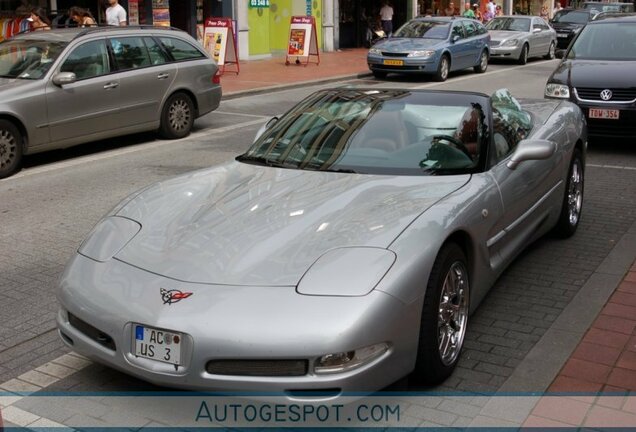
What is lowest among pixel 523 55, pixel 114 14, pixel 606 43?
pixel 523 55

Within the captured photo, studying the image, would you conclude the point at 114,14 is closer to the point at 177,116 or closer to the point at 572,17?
the point at 177,116

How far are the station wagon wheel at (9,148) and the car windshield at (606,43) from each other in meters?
7.76

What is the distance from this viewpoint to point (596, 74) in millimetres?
Answer: 11227

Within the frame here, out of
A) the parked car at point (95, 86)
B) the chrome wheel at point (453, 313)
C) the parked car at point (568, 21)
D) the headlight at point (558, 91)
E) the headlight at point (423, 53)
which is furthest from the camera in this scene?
the parked car at point (568, 21)

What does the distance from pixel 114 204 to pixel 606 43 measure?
7.62 m

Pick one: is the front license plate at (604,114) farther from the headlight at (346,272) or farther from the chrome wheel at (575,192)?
the headlight at (346,272)

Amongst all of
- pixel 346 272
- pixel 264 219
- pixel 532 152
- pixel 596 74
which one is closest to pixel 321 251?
pixel 346 272

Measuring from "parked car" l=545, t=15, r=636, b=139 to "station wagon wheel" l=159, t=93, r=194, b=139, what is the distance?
5.27 meters

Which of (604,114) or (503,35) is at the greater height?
(503,35)

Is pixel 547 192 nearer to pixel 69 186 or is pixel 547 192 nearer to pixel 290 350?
pixel 290 350

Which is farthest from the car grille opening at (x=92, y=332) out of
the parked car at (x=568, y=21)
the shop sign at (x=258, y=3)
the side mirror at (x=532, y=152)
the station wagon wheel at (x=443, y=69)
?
the parked car at (x=568, y=21)

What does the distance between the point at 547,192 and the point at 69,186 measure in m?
5.50

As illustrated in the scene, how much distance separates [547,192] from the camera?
6.29 metres

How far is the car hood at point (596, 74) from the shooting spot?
10953 millimetres
